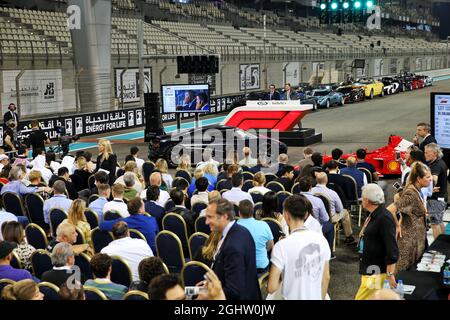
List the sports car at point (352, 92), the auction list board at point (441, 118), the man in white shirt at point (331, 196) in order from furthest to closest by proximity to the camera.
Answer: the sports car at point (352, 92) → the auction list board at point (441, 118) → the man in white shirt at point (331, 196)

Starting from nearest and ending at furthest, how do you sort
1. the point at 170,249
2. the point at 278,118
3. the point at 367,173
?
the point at 170,249 < the point at 367,173 < the point at 278,118

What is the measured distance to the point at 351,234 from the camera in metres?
10.5

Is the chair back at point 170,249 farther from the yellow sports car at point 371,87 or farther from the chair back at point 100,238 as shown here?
the yellow sports car at point 371,87

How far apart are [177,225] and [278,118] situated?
1559 cm

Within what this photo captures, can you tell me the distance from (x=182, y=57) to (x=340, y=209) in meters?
17.1

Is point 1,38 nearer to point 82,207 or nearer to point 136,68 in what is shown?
point 136,68

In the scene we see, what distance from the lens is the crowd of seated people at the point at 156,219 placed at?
17.0ft

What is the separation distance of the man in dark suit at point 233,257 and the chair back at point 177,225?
9.77ft

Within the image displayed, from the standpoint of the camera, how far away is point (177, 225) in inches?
328

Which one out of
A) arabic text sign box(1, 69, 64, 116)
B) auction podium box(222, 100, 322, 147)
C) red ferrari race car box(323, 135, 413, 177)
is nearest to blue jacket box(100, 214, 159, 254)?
red ferrari race car box(323, 135, 413, 177)

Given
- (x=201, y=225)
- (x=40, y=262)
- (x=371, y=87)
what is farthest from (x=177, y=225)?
(x=371, y=87)

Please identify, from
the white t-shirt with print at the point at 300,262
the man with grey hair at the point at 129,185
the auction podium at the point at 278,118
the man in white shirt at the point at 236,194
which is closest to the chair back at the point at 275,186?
the man in white shirt at the point at 236,194

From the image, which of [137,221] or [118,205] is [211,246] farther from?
[118,205]
